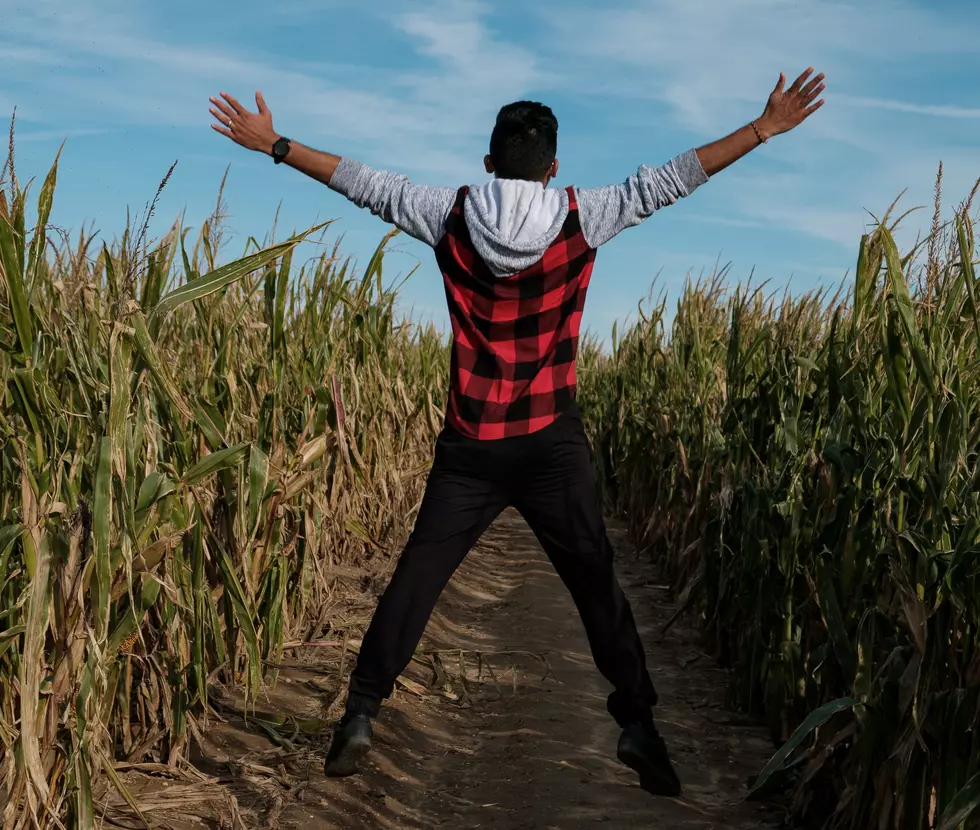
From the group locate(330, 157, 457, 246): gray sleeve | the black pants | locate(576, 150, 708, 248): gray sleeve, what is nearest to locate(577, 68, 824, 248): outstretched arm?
locate(576, 150, 708, 248): gray sleeve

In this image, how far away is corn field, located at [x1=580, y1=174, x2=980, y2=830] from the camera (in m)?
2.45

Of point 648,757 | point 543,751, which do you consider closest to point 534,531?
point 648,757

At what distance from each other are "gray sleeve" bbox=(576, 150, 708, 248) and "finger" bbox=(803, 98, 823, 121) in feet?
1.17

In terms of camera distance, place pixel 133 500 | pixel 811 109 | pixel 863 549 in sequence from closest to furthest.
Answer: pixel 133 500, pixel 863 549, pixel 811 109

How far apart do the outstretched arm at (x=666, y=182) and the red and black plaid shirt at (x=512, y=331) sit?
0.17 feet

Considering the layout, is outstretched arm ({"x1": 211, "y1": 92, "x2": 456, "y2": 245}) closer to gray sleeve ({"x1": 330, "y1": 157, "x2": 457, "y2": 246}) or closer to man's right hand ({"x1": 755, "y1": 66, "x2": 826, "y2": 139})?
gray sleeve ({"x1": 330, "y1": 157, "x2": 457, "y2": 246})

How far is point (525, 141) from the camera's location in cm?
309

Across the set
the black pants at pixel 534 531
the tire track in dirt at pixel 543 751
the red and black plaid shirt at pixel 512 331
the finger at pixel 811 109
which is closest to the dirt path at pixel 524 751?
the tire track in dirt at pixel 543 751

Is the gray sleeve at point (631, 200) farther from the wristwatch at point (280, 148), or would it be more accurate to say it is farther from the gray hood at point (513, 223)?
the wristwatch at point (280, 148)

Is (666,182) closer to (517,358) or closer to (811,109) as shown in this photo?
(811,109)

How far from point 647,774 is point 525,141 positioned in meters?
1.81

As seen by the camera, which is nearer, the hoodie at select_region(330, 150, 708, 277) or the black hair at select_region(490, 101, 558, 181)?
the hoodie at select_region(330, 150, 708, 277)

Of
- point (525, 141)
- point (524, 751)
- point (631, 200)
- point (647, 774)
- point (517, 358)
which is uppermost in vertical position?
point (525, 141)

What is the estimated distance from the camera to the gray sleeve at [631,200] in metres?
3.02
